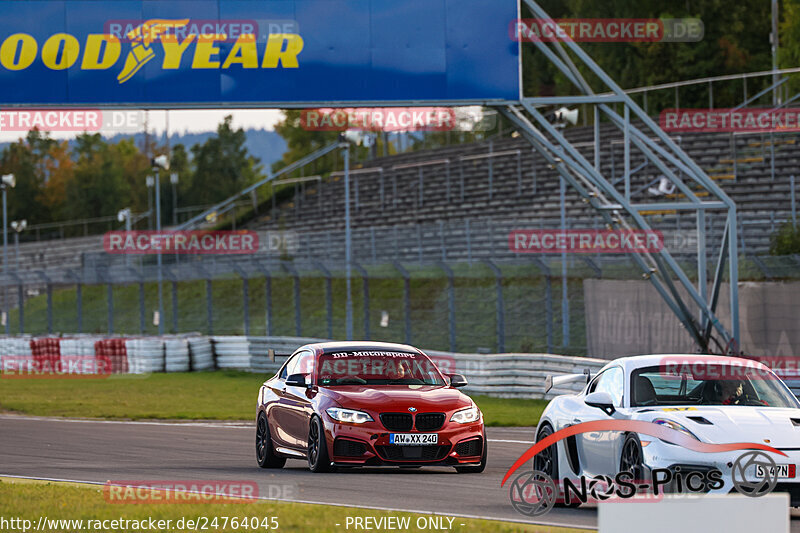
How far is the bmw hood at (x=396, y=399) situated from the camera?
13.3m

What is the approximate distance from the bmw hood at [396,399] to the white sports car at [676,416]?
2.00 metres

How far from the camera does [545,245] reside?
36.9 meters

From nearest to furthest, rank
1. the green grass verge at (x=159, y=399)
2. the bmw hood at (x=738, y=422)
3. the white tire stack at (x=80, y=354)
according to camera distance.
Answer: the bmw hood at (x=738, y=422) → the green grass verge at (x=159, y=399) → the white tire stack at (x=80, y=354)

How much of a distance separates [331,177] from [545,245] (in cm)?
2667

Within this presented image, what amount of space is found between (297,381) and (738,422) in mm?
5686

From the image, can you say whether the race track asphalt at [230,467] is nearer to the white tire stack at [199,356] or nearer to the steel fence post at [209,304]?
the white tire stack at [199,356]

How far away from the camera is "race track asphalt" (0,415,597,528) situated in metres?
10.9

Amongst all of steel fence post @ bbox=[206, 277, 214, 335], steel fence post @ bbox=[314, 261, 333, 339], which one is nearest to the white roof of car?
steel fence post @ bbox=[314, 261, 333, 339]

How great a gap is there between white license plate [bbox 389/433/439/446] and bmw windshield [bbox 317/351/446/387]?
100 cm

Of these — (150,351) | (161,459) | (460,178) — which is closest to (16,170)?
(460,178)

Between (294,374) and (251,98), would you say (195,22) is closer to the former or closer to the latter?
(251,98)

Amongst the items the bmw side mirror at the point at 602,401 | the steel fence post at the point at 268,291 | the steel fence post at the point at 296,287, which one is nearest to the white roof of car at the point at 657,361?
the bmw side mirror at the point at 602,401

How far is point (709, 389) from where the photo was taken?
10.6 metres

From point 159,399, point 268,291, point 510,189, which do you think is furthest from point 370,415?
point 510,189
